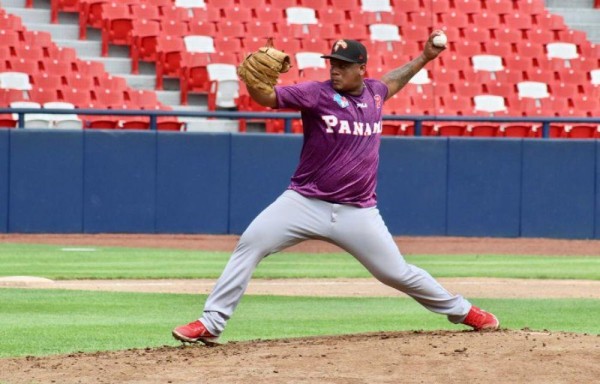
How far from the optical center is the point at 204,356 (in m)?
6.50

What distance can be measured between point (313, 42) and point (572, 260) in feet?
24.3

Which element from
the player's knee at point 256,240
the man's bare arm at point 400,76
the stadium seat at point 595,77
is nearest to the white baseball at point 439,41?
the man's bare arm at point 400,76

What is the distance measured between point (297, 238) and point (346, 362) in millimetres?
884

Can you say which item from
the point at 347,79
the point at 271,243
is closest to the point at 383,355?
the point at 271,243

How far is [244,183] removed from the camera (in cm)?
1772

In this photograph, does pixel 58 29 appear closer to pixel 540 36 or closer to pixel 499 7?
pixel 499 7

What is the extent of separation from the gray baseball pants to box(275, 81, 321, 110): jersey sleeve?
48 centimetres

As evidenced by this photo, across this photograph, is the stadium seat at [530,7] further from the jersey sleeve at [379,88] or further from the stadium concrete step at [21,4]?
the jersey sleeve at [379,88]

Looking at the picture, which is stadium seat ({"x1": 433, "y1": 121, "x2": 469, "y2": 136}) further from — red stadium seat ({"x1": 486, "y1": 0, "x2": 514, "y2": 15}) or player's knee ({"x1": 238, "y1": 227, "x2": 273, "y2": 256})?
player's knee ({"x1": 238, "y1": 227, "x2": 273, "y2": 256})

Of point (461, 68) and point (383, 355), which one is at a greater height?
point (461, 68)

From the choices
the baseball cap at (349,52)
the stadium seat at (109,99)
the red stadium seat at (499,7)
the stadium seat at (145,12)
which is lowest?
the stadium seat at (109,99)

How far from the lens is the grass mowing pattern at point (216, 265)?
42.9ft

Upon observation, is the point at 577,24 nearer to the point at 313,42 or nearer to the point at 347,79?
the point at 313,42

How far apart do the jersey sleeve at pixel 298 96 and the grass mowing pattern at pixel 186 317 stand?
76.2 inches
